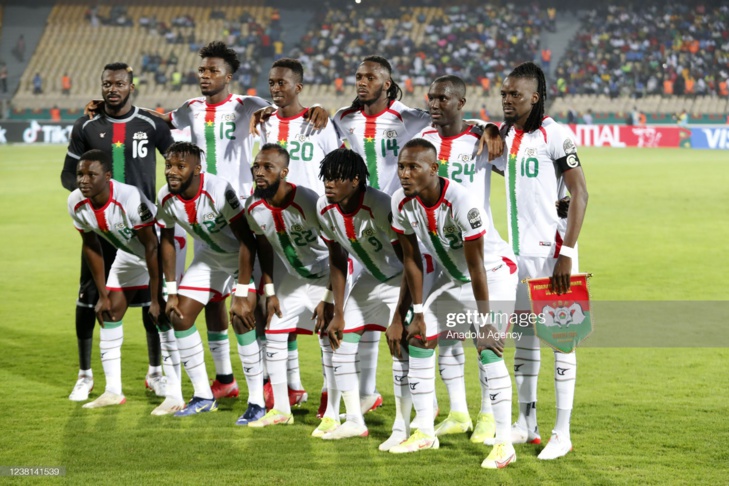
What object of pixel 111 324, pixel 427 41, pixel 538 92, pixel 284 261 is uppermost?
pixel 427 41

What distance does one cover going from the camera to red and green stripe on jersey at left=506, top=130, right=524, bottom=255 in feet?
19.2

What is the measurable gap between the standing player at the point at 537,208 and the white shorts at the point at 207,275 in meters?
2.10

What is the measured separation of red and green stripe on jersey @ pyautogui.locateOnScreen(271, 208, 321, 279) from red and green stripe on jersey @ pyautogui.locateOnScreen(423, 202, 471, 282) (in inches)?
44.6

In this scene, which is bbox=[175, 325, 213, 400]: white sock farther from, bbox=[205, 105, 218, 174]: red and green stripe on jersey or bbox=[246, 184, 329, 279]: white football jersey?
bbox=[205, 105, 218, 174]: red and green stripe on jersey

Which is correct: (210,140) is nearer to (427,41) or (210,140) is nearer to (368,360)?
(368,360)

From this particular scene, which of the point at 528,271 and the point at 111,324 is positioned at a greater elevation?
the point at 528,271

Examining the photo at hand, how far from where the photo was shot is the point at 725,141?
31.5m

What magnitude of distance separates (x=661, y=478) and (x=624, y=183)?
17.8m

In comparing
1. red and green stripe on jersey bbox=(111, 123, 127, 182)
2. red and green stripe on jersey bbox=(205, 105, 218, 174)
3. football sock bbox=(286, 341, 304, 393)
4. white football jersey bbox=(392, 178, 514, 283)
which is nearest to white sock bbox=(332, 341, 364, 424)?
white football jersey bbox=(392, 178, 514, 283)

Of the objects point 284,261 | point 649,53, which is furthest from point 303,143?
point 649,53

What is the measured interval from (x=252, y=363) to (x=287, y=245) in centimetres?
90

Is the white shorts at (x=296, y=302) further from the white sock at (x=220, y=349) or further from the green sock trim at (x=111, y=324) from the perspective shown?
the green sock trim at (x=111, y=324)

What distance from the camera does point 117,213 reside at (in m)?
6.78

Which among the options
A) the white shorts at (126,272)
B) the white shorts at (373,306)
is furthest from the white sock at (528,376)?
the white shorts at (126,272)
